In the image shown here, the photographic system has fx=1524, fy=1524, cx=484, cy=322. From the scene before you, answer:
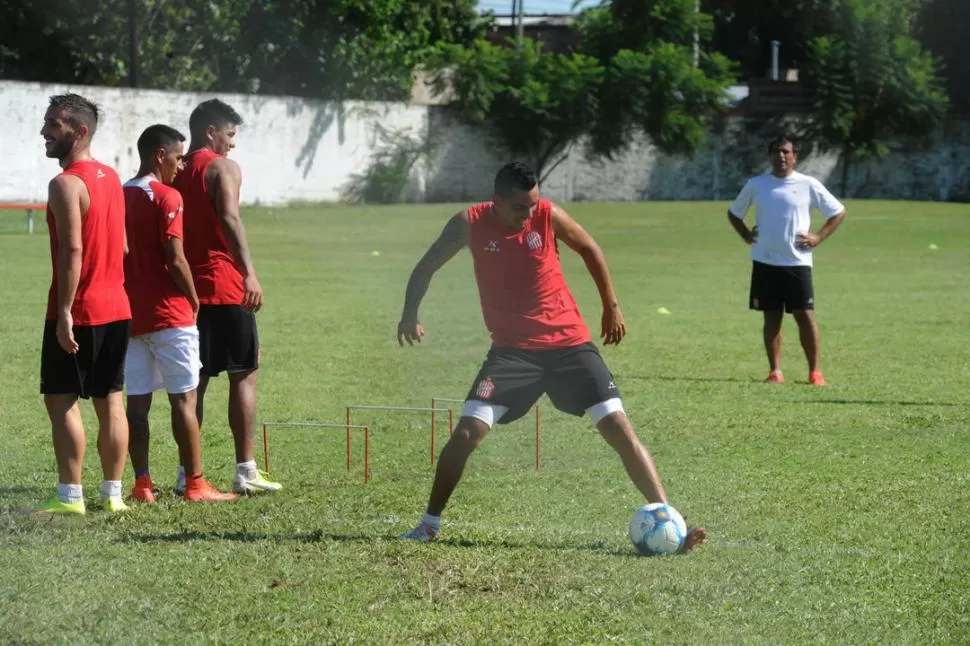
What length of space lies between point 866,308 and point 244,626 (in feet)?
51.7

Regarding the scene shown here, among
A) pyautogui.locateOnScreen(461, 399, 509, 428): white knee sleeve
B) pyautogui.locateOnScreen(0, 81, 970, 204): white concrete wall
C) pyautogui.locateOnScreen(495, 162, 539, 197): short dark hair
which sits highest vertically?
pyautogui.locateOnScreen(495, 162, 539, 197): short dark hair

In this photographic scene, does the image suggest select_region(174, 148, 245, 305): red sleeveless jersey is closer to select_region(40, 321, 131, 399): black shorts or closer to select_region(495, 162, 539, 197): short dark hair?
select_region(40, 321, 131, 399): black shorts

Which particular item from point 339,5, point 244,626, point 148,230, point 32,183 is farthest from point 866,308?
point 339,5

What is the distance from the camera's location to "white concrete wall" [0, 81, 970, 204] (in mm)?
39000

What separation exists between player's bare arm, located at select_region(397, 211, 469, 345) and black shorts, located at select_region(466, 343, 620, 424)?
408mm

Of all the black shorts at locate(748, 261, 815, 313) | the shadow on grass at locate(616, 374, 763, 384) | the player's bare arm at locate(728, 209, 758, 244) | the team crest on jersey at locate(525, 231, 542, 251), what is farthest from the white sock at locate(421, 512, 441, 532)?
the player's bare arm at locate(728, 209, 758, 244)

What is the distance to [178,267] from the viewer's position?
7902 mm

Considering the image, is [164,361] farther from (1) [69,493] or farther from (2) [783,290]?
(2) [783,290]

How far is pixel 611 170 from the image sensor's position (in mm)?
56688

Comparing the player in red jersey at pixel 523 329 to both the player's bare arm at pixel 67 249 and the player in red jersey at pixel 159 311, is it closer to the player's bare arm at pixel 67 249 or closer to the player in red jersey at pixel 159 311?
the player in red jersey at pixel 159 311

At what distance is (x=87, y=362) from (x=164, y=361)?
0.59m

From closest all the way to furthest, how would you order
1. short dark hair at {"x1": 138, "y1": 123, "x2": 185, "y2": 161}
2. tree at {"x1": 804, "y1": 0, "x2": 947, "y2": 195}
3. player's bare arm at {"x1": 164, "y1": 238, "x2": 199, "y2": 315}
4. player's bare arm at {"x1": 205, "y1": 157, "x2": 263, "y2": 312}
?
player's bare arm at {"x1": 164, "y1": 238, "x2": 199, "y2": 315} → short dark hair at {"x1": 138, "y1": 123, "x2": 185, "y2": 161} → player's bare arm at {"x1": 205, "y1": 157, "x2": 263, "y2": 312} → tree at {"x1": 804, "y1": 0, "x2": 947, "y2": 195}

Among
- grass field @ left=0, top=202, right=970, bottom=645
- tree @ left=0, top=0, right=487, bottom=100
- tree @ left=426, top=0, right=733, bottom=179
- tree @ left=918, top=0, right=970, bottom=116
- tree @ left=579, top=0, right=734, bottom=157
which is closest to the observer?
grass field @ left=0, top=202, right=970, bottom=645

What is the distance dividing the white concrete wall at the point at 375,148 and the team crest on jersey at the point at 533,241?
33.3 meters
